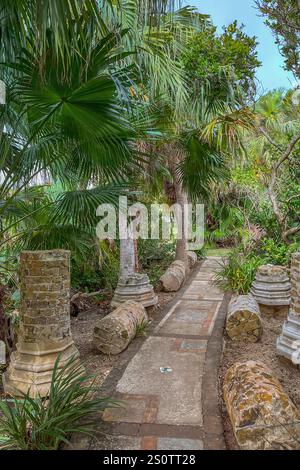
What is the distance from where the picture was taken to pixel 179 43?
586 cm

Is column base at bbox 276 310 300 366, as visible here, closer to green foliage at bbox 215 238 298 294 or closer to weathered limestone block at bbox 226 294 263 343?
weathered limestone block at bbox 226 294 263 343

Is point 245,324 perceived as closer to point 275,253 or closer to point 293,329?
point 293,329

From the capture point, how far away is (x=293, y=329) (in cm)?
366

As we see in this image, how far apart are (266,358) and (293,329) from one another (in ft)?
1.86

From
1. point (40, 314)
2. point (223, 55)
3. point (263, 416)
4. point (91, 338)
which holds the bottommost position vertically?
point (91, 338)

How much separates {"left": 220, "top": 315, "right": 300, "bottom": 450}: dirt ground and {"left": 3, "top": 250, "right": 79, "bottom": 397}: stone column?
168cm

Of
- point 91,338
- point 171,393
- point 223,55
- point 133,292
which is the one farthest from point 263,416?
point 223,55

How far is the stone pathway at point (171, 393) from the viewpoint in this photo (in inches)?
99.0

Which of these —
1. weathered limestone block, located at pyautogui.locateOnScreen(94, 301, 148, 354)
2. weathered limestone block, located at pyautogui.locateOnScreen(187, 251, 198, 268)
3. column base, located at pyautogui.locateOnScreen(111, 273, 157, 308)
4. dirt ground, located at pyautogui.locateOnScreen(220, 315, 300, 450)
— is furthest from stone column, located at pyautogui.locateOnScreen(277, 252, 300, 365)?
weathered limestone block, located at pyautogui.locateOnScreen(187, 251, 198, 268)

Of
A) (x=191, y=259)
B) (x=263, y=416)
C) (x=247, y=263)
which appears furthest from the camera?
(x=191, y=259)

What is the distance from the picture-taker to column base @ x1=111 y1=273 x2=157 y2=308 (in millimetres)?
5941

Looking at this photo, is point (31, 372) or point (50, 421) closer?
point (50, 421)

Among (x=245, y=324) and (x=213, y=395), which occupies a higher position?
(x=245, y=324)

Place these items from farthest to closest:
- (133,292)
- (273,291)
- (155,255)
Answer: (155,255)
(133,292)
(273,291)
